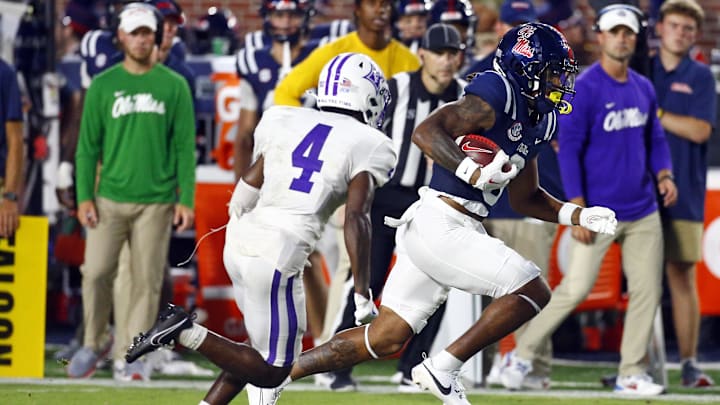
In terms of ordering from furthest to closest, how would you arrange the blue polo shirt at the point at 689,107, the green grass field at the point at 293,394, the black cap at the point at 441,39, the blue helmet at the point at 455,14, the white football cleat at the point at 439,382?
1. the blue helmet at the point at 455,14
2. the blue polo shirt at the point at 689,107
3. the black cap at the point at 441,39
4. the green grass field at the point at 293,394
5. the white football cleat at the point at 439,382

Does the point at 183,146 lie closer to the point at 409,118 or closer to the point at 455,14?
the point at 409,118

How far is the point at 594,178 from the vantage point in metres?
7.75

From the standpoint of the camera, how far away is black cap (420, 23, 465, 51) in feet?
24.7

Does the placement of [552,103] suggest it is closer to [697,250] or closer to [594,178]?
[594,178]

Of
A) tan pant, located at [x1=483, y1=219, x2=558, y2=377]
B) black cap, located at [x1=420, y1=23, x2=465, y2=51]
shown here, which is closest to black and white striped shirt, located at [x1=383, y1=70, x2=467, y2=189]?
black cap, located at [x1=420, y1=23, x2=465, y2=51]

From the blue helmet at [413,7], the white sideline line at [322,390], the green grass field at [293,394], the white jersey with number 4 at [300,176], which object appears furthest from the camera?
the blue helmet at [413,7]

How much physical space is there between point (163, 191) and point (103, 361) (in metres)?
1.09

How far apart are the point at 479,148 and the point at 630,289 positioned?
209 cm

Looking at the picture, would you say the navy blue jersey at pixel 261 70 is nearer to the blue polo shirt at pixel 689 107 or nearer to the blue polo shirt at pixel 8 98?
the blue polo shirt at pixel 8 98

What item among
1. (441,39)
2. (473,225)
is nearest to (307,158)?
(473,225)

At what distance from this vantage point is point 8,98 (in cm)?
791

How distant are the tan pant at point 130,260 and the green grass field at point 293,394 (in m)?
0.32

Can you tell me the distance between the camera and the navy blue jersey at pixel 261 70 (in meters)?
8.59

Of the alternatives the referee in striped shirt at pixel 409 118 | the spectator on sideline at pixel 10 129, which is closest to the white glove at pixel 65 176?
the spectator on sideline at pixel 10 129
